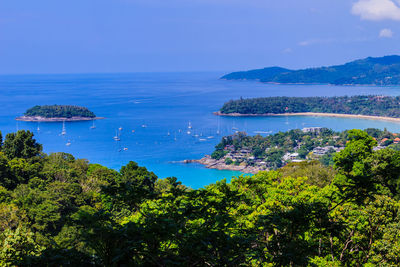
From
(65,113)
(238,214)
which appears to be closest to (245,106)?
(65,113)

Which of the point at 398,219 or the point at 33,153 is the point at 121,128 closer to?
the point at 33,153

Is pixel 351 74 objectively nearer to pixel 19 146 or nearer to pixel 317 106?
pixel 317 106

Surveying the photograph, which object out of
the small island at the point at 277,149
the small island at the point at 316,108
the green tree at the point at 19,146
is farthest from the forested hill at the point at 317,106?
the green tree at the point at 19,146

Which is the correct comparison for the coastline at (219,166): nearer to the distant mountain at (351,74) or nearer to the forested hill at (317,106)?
the forested hill at (317,106)

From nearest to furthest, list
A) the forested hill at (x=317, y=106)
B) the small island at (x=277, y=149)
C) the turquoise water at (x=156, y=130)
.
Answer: the small island at (x=277, y=149) < the turquoise water at (x=156, y=130) < the forested hill at (x=317, y=106)

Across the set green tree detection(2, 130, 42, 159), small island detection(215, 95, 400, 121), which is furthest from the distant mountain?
green tree detection(2, 130, 42, 159)

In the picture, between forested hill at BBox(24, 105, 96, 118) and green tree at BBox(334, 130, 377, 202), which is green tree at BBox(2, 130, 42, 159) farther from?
forested hill at BBox(24, 105, 96, 118)
